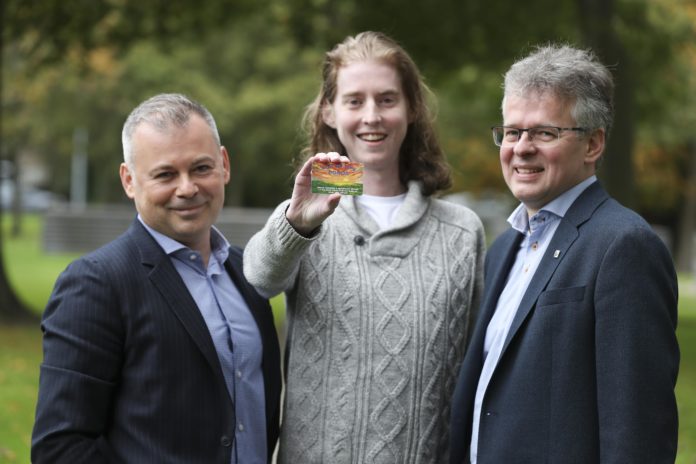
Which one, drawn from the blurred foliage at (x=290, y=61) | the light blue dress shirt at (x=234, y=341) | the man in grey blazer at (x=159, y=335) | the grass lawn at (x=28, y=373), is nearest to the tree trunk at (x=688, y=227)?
the blurred foliage at (x=290, y=61)

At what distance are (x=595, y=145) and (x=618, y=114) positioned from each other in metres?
9.54

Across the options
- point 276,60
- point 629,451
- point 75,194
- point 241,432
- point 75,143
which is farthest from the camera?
point 75,194

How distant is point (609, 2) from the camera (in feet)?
38.7

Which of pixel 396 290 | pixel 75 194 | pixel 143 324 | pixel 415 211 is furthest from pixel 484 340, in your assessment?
pixel 75 194

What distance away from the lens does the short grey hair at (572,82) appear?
3.07 meters

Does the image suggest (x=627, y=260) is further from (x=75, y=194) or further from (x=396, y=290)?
(x=75, y=194)

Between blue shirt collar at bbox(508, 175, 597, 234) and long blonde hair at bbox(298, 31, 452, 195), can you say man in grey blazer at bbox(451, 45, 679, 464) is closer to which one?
blue shirt collar at bbox(508, 175, 597, 234)

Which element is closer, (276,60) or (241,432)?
(241,432)

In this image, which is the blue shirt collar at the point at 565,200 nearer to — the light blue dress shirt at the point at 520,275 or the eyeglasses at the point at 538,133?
the light blue dress shirt at the point at 520,275

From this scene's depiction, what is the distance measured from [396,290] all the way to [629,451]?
1101 mm

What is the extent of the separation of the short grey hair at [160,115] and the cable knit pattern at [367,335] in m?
0.49

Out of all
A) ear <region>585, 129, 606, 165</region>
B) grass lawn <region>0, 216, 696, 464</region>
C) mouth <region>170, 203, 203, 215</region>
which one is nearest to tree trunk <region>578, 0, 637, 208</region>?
grass lawn <region>0, 216, 696, 464</region>

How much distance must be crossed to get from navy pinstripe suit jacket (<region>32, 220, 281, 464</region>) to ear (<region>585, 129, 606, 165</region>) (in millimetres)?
1438

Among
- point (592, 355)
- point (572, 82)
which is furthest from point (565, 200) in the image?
point (592, 355)
